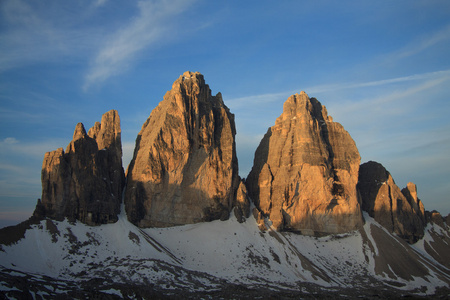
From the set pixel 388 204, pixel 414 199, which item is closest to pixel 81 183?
pixel 388 204

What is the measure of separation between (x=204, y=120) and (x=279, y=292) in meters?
37.1

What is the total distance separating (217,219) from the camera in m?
80.1

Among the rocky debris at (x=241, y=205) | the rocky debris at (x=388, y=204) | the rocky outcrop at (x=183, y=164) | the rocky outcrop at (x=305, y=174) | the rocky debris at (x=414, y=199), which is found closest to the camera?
the rocky outcrop at (x=183, y=164)

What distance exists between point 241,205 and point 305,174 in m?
14.4

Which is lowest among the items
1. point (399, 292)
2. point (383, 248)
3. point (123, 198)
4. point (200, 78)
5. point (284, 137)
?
point (399, 292)

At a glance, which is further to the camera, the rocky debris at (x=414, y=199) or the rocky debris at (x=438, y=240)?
the rocky debris at (x=414, y=199)

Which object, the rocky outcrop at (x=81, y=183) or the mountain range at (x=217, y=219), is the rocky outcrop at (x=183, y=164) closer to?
the mountain range at (x=217, y=219)

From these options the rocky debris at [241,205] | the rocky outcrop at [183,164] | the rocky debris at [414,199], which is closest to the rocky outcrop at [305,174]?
the rocky debris at [241,205]

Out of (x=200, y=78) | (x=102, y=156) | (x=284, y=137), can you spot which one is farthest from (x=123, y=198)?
(x=284, y=137)

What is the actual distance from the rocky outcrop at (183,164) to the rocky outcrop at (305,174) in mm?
8327

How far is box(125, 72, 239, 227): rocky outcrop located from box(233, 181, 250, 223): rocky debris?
1.35m

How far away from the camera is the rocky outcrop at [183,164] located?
245ft

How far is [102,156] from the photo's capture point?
7394 centimetres

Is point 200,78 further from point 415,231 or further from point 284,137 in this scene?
point 415,231
